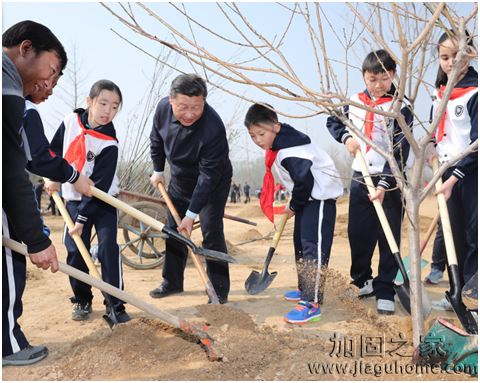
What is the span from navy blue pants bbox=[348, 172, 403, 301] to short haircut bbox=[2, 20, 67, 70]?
7.59ft

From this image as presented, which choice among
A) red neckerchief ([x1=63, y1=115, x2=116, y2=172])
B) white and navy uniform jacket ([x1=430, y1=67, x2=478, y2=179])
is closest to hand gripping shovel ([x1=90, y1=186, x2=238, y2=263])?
red neckerchief ([x1=63, y1=115, x2=116, y2=172])

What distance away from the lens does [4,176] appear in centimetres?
173

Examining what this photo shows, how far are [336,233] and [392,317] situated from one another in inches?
178

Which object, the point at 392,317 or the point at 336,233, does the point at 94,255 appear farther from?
the point at 336,233

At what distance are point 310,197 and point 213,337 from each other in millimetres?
1297

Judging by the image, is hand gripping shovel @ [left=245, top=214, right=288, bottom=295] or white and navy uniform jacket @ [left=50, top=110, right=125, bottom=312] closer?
white and navy uniform jacket @ [left=50, top=110, right=125, bottom=312]

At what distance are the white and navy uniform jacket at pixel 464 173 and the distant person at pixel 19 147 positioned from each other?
8.35ft

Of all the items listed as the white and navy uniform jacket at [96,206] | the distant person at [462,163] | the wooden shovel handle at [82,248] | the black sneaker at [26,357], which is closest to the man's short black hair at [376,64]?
the distant person at [462,163]

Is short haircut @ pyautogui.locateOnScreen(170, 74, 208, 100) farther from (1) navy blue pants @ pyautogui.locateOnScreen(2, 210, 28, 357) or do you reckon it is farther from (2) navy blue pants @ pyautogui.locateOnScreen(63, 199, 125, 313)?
(1) navy blue pants @ pyautogui.locateOnScreen(2, 210, 28, 357)

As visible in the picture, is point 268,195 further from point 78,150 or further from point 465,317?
point 465,317

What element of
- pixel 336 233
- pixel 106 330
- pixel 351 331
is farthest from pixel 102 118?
pixel 336 233

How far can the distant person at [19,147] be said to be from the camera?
1.70 m

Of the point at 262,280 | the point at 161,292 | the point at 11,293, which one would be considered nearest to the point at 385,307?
the point at 262,280

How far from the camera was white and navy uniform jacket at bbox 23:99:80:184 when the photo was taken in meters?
2.23
